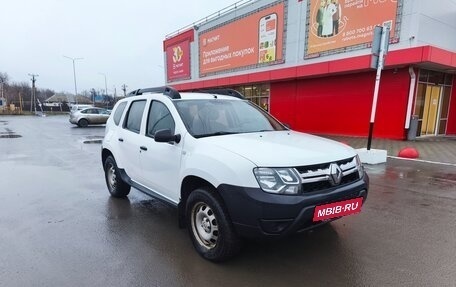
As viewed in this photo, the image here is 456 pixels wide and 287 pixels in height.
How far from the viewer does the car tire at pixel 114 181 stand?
5504mm

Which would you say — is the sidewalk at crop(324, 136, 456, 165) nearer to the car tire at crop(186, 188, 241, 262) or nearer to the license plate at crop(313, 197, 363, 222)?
the license plate at crop(313, 197, 363, 222)

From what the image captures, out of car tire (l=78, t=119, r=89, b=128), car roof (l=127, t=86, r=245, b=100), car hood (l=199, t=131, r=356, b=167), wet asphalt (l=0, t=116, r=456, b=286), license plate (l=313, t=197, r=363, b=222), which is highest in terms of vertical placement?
car roof (l=127, t=86, r=245, b=100)

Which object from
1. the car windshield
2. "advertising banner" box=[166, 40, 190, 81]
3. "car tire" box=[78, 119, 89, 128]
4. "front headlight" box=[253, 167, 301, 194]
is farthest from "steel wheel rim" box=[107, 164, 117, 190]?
"advertising banner" box=[166, 40, 190, 81]

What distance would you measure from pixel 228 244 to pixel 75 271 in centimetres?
157

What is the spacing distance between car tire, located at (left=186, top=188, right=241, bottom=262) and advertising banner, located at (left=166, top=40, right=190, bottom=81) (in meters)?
25.1

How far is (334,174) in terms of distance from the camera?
10.4 ft

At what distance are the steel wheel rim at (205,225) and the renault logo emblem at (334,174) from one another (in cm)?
122

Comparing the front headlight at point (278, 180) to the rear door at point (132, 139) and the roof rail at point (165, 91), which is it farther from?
the rear door at point (132, 139)

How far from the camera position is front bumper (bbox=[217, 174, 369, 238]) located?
9.32 feet

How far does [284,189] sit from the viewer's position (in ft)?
9.51

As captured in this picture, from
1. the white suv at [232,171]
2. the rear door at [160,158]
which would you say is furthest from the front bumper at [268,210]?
the rear door at [160,158]

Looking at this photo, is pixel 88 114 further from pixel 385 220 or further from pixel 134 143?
pixel 385 220

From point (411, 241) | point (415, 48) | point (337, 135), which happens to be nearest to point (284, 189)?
point (411, 241)

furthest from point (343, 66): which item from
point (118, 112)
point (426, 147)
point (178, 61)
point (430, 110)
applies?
point (178, 61)
